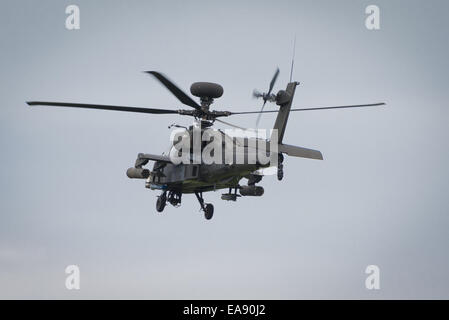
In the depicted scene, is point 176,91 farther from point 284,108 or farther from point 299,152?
point 299,152

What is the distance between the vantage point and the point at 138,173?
35.8 metres

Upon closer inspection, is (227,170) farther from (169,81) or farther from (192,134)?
(169,81)

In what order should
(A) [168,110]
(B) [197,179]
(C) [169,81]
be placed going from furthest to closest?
(B) [197,179]
(A) [168,110]
(C) [169,81]

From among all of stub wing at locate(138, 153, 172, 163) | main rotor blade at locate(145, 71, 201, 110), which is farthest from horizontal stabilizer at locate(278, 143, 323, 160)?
stub wing at locate(138, 153, 172, 163)

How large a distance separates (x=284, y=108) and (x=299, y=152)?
3.06 m

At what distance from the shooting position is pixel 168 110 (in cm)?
3253

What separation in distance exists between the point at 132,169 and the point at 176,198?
302 cm

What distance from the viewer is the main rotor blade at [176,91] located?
2954cm

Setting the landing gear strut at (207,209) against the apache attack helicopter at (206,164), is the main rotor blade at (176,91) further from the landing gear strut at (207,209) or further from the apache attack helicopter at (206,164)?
the landing gear strut at (207,209)

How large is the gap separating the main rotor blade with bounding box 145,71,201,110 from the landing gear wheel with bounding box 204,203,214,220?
610cm

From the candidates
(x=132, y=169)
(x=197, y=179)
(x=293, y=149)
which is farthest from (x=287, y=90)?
(x=132, y=169)

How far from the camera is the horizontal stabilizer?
3250 cm

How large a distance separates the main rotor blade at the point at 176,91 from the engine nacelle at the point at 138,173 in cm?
480

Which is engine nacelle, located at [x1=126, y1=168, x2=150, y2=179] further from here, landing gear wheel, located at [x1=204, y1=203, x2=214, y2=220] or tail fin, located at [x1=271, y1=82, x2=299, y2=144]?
tail fin, located at [x1=271, y1=82, x2=299, y2=144]
